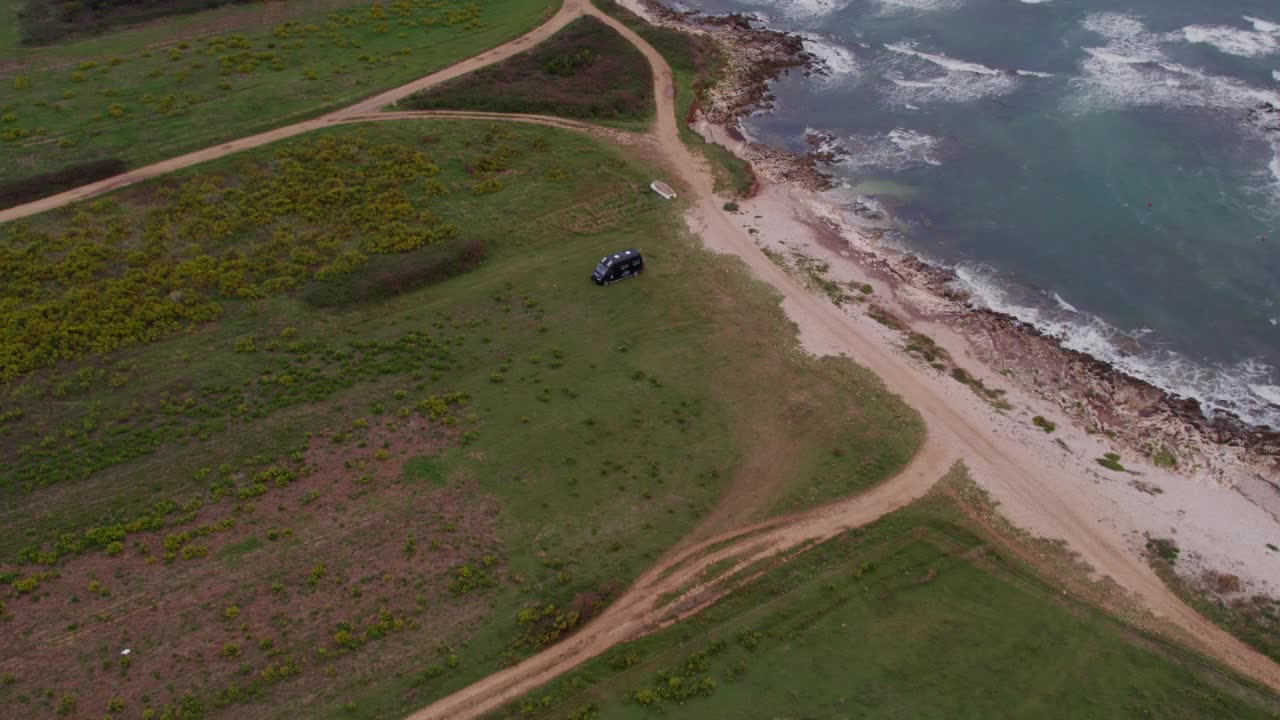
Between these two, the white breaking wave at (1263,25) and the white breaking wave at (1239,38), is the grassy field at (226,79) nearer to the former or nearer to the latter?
the white breaking wave at (1239,38)

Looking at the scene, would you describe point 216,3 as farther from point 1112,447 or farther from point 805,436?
point 1112,447

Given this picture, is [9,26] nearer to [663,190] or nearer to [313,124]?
[313,124]

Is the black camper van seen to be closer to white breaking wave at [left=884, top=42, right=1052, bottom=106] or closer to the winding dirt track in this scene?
the winding dirt track

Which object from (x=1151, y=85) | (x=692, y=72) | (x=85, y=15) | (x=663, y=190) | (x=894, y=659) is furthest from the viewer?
(x=85, y=15)

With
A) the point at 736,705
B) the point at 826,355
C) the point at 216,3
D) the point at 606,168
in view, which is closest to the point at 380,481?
the point at 736,705

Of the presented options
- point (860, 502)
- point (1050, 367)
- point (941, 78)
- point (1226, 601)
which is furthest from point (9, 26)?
point (1226, 601)
